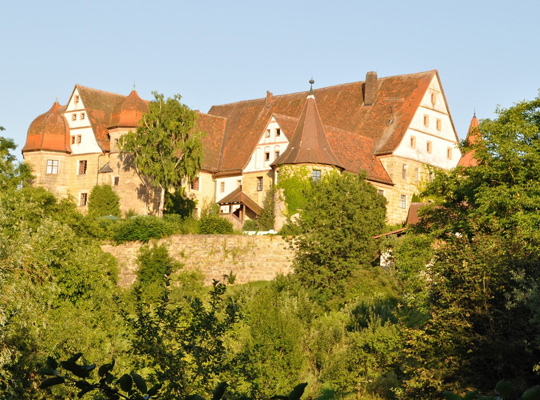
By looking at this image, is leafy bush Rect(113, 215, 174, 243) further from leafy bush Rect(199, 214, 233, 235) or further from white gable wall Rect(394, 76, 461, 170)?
white gable wall Rect(394, 76, 461, 170)

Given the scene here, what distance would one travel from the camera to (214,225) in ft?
151

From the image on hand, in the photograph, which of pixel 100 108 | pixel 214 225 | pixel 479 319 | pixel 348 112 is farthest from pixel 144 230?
pixel 479 319

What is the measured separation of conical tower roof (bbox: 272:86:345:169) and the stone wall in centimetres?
715

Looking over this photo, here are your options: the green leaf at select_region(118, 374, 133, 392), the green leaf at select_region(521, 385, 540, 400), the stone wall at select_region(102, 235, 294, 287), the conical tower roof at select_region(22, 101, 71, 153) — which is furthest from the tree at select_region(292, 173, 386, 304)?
the green leaf at select_region(521, 385, 540, 400)

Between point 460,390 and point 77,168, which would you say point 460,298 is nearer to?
point 460,390

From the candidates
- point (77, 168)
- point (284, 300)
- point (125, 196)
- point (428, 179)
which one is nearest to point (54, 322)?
point (284, 300)

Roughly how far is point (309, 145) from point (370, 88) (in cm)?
1049

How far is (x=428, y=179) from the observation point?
181 feet

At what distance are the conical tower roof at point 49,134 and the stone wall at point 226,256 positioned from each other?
13.4 m

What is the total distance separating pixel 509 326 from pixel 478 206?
1308cm

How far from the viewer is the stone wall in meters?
42.9

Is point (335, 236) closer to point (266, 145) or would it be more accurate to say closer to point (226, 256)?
point (226, 256)

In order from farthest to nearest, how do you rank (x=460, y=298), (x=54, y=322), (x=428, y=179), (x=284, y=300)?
(x=428, y=179), (x=284, y=300), (x=54, y=322), (x=460, y=298)

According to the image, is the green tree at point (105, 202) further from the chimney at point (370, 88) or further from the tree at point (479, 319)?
the tree at point (479, 319)
